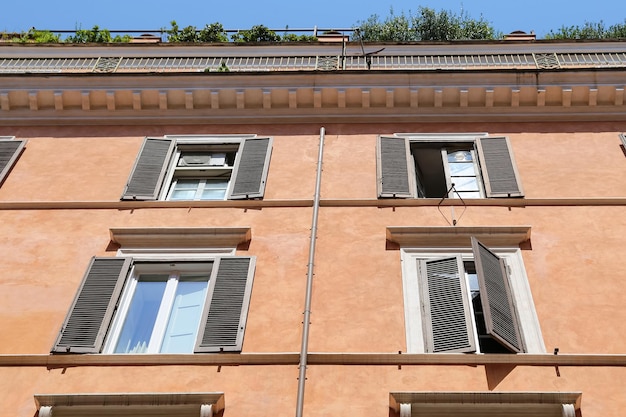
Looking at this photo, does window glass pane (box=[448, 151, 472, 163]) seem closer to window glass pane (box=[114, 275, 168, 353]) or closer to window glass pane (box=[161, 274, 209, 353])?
window glass pane (box=[161, 274, 209, 353])

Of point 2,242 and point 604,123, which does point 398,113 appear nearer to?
point 604,123

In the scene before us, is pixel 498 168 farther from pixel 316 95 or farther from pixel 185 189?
pixel 185 189

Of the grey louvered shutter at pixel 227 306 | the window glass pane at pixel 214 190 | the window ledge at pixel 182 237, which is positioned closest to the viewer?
the grey louvered shutter at pixel 227 306

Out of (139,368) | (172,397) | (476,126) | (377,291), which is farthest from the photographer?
(476,126)

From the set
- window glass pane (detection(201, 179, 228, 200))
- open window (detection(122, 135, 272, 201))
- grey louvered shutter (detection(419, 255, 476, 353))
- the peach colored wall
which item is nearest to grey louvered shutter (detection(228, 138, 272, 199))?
open window (detection(122, 135, 272, 201))

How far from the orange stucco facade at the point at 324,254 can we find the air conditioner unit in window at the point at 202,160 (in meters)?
0.52

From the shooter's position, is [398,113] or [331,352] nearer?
[331,352]

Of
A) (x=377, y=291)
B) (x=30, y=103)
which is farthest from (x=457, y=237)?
(x=30, y=103)

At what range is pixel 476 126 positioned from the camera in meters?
13.6

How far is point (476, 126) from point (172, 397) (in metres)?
7.26

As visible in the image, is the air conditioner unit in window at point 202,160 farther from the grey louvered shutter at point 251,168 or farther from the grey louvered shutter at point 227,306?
the grey louvered shutter at point 227,306

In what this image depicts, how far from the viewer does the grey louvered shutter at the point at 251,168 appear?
1227 centimetres

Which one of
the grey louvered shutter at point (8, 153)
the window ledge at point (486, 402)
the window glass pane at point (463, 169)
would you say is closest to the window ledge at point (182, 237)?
the grey louvered shutter at point (8, 153)

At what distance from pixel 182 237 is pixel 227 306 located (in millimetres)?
1600
